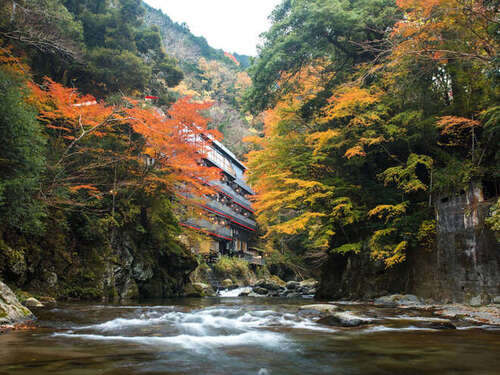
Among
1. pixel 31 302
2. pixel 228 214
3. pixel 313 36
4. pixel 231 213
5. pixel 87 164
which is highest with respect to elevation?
pixel 313 36

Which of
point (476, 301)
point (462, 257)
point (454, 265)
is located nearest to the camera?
point (476, 301)

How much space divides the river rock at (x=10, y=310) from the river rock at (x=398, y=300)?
1018 centimetres

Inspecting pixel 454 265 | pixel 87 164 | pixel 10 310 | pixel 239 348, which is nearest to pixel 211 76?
pixel 87 164

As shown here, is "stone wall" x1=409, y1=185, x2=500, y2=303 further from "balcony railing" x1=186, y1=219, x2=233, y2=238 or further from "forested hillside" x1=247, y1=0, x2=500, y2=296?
"balcony railing" x1=186, y1=219, x2=233, y2=238

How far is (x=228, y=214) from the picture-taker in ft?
117

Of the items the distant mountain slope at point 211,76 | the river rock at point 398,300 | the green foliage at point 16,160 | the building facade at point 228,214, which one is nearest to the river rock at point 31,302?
the green foliage at point 16,160

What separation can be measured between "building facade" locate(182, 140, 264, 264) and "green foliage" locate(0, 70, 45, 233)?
1933 centimetres

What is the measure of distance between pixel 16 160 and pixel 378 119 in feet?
37.6

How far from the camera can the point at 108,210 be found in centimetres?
1411

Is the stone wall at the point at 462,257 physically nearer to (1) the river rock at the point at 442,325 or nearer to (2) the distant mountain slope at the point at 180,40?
(1) the river rock at the point at 442,325

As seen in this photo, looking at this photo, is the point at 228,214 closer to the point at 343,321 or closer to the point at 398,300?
the point at 398,300

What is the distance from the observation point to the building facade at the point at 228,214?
31812 mm

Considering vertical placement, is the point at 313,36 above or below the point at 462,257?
above

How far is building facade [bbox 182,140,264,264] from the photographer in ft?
104
